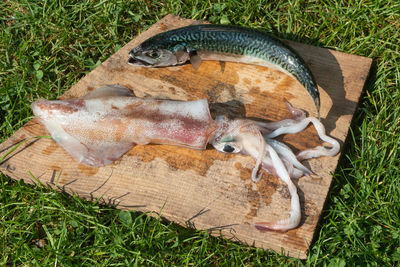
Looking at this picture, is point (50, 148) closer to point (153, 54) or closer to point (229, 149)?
point (153, 54)

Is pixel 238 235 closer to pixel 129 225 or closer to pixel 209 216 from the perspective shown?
pixel 209 216

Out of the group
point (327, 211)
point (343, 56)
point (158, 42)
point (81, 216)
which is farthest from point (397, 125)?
point (81, 216)

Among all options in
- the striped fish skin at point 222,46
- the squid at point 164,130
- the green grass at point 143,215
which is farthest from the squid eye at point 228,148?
the striped fish skin at point 222,46

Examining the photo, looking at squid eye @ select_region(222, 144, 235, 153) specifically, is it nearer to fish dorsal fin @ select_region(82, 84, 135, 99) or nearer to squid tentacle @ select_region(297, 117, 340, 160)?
squid tentacle @ select_region(297, 117, 340, 160)

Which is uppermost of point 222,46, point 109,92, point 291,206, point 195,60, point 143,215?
point 222,46

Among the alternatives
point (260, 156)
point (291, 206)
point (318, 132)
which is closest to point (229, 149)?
point (260, 156)

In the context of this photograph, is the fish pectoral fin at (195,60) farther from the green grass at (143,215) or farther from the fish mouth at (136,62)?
the green grass at (143,215)
